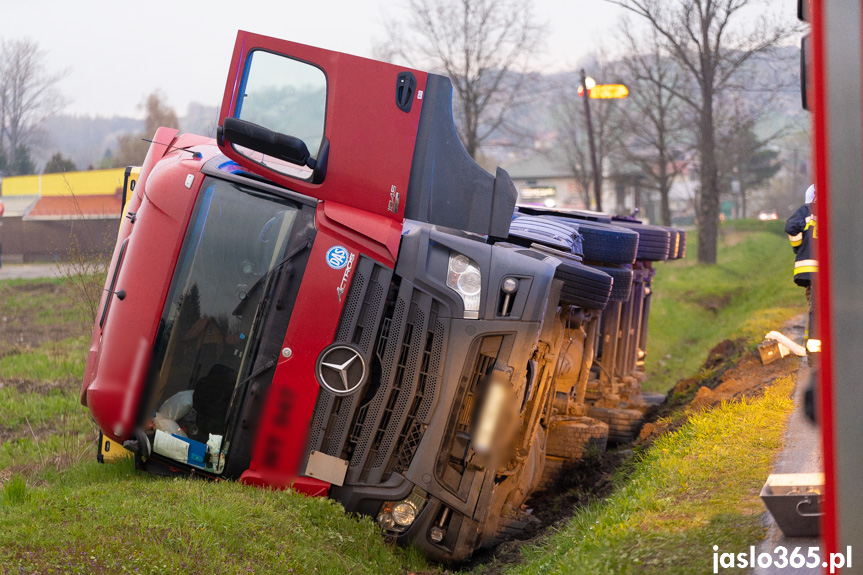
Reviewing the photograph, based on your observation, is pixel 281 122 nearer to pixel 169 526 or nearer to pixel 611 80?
pixel 169 526

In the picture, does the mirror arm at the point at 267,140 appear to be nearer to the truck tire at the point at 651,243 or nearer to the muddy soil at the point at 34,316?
the truck tire at the point at 651,243

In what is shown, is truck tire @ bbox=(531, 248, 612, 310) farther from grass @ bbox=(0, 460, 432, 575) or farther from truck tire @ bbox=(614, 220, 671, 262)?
truck tire @ bbox=(614, 220, 671, 262)

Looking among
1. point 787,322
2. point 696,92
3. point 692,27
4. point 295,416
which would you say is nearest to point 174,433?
point 295,416

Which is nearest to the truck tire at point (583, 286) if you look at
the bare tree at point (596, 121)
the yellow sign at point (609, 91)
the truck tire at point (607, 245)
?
the truck tire at point (607, 245)

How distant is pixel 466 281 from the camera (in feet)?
15.0

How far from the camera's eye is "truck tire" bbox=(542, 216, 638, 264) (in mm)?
7223

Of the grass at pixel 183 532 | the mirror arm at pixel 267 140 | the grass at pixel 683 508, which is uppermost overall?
the mirror arm at pixel 267 140

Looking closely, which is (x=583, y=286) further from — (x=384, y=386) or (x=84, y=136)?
(x=84, y=136)

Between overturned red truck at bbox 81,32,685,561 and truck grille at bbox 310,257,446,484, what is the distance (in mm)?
10

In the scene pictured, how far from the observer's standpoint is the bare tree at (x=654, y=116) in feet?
106

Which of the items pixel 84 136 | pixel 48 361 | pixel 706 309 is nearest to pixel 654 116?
pixel 706 309

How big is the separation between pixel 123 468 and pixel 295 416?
4.37 feet

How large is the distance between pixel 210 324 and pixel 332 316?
0.67m

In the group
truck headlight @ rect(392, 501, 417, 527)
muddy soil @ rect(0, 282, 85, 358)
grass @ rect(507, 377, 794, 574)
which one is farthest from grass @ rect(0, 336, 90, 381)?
grass @ rect(507, 377, 794, 574)
